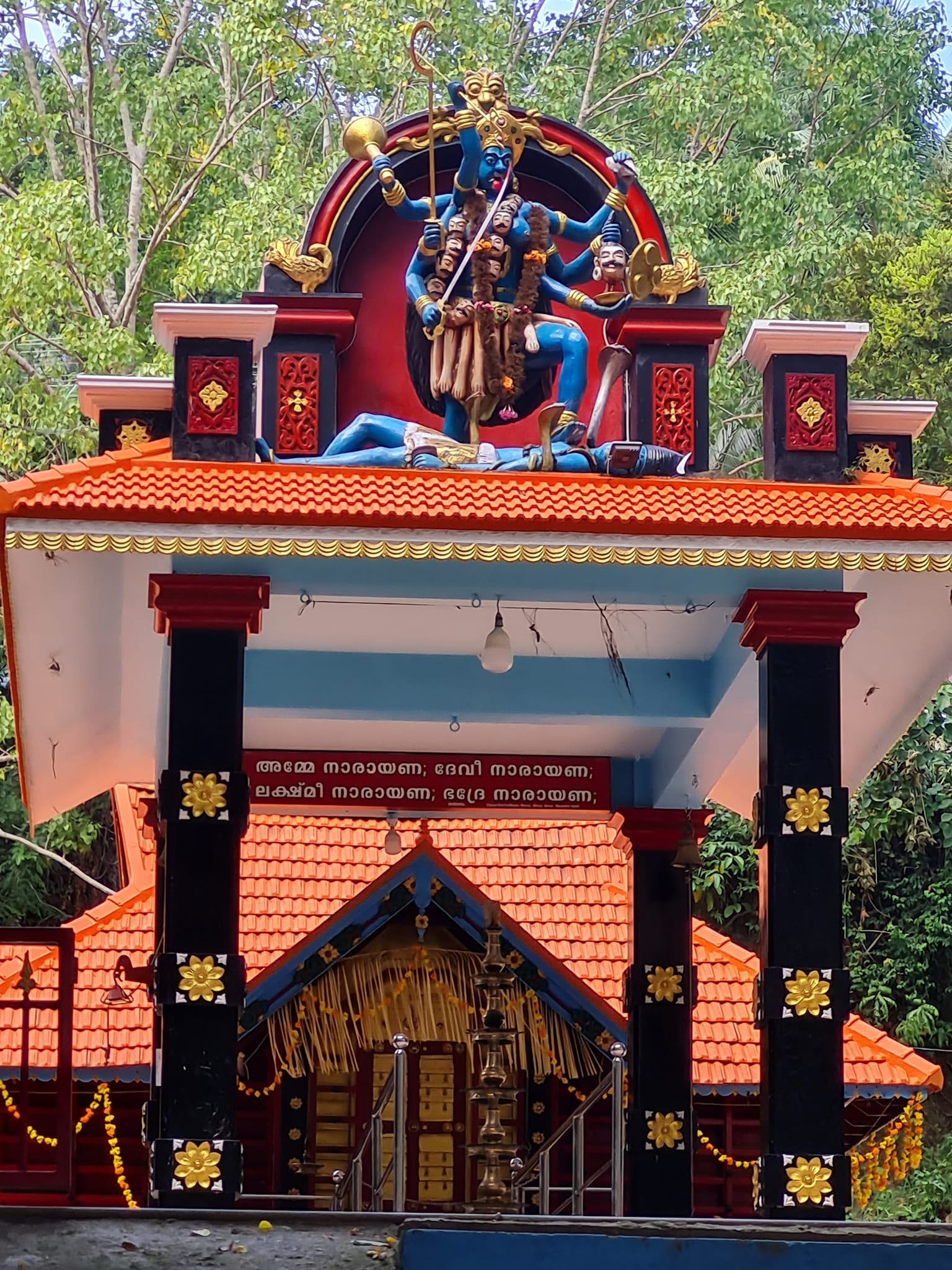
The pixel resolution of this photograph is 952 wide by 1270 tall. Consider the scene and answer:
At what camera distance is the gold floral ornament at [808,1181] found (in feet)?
29.0

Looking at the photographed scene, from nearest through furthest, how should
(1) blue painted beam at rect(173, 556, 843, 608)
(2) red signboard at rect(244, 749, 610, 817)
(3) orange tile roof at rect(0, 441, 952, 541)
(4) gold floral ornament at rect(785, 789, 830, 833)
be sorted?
1. (3) orange tile roof at rect(0, 441, 952, 541)
2. (4) gold floral ornament at rect(785, 789, 830, 833)
3. (1) blue painted beam at rect(173, 556, 843, 608)
4. (2) red signboard at rect(244, 749, 610, 817)

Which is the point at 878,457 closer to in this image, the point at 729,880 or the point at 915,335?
the point at 915,335

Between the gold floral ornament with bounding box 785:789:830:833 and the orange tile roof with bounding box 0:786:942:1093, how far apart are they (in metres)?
5.09

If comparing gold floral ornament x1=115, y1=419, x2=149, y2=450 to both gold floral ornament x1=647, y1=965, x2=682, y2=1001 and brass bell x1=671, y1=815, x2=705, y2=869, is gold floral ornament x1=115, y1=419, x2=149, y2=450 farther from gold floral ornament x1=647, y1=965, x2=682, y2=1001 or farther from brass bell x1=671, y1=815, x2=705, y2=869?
gold floral ornament x1=647, y1=965, x2=682, y2=1001

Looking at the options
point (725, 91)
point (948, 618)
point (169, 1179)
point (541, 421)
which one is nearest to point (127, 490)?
point (541, 421)

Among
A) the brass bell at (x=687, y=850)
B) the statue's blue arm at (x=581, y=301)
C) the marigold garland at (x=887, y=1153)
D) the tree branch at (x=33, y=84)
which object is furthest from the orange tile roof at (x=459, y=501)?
the tree branch at (x=33, y=84)

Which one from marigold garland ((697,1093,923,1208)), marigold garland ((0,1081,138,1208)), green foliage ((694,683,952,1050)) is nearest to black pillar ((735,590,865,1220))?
marigold garland ((697,1093,923,1208))

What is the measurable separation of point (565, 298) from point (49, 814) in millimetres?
5205

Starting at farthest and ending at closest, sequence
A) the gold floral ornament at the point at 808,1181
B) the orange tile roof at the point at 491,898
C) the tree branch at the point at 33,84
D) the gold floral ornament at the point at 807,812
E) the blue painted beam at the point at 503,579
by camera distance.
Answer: the tree branch at the point at 33,84
the orange tile roof at the point at 491,898
the blue painted beam at the point at 503,579
the gold floral ornament at the point at 807,812
the gold floral ornament at the point at 808,1181

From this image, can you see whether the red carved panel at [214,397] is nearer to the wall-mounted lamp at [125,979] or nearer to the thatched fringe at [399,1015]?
the wall-mounted lamp at [125,979]

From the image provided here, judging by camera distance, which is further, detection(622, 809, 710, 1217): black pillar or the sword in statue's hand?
detection(622, 809, 710, 1217): black pillar

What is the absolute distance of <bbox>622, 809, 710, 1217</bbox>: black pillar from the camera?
39.8ft

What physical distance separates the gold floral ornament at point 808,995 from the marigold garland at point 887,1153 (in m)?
6.12

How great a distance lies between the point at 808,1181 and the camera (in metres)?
8.85
